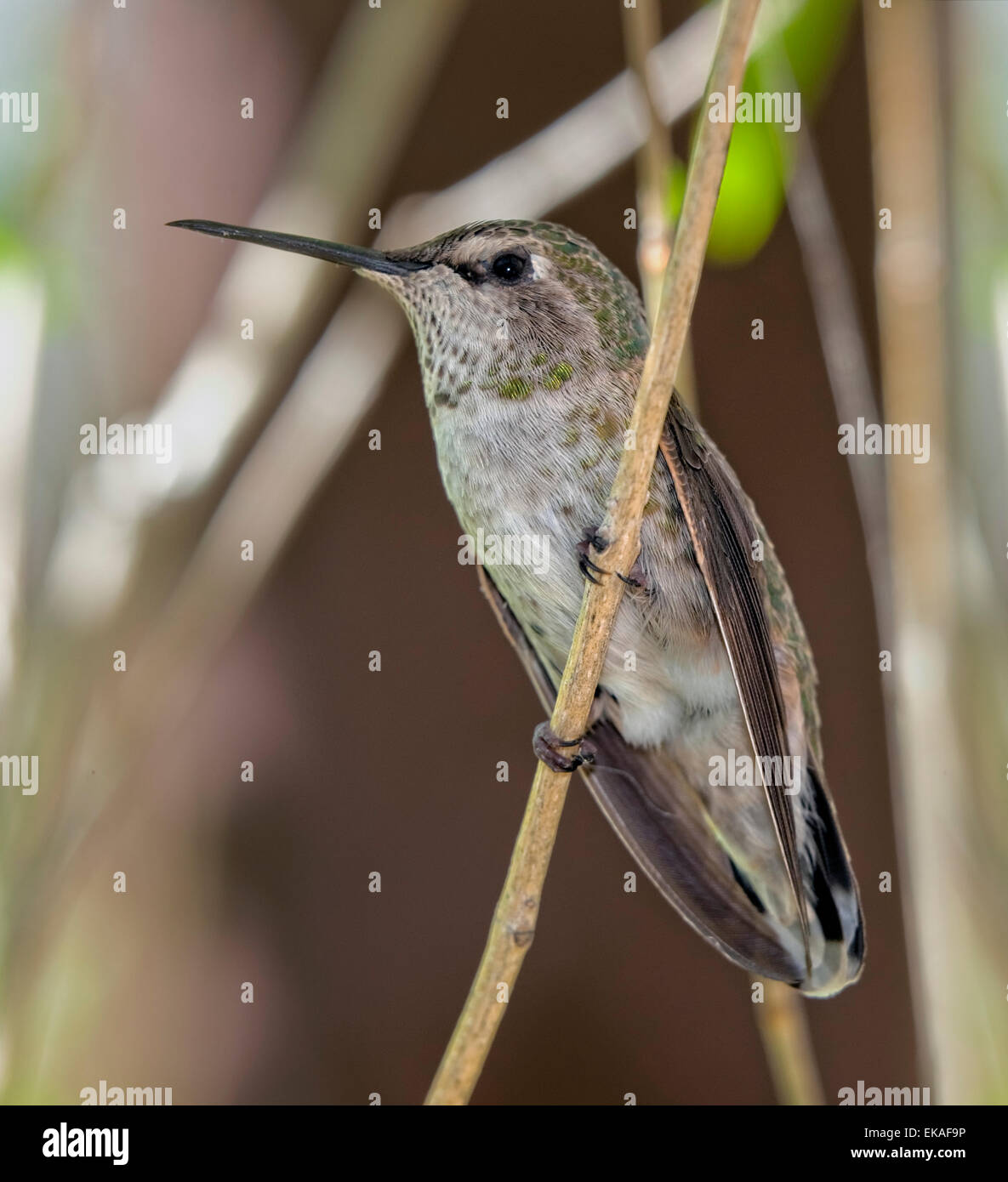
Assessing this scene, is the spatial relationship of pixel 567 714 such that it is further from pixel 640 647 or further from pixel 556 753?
pixel 640 647

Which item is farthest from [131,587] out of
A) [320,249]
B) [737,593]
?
[737,593]

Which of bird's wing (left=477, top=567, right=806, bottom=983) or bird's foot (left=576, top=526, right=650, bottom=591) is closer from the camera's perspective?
bird's foot (left=576, top=526, right=650, bottom=591)

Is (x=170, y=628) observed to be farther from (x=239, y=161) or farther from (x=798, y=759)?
(x=239, y=161)

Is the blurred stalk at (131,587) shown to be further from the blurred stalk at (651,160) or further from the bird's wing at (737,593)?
the bird's wing at (737,593)

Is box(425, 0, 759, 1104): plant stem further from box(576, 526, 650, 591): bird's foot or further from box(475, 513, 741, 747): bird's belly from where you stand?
box(475, 513, 741, 747): bird's belly

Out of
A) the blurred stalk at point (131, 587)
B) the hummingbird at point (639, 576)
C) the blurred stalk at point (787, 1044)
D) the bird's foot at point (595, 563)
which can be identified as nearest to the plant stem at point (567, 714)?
the bird's foot at point (595, 563)

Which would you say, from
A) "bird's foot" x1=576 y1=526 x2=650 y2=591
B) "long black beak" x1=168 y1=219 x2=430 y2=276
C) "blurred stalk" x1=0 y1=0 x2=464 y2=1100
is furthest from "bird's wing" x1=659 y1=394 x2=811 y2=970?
"blurred stalk" x1=0 y1=0 x2=464 y2=1100

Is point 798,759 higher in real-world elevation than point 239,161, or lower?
lower
